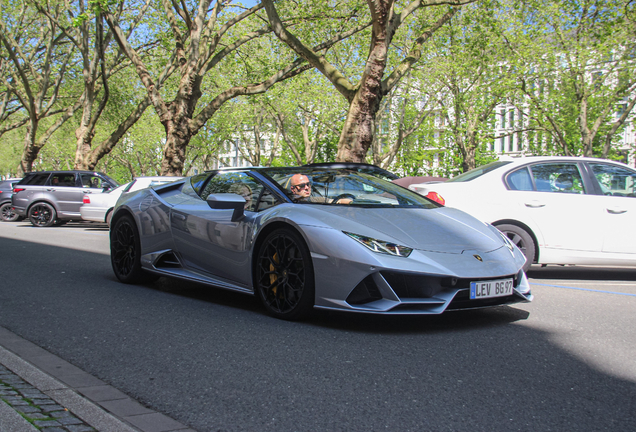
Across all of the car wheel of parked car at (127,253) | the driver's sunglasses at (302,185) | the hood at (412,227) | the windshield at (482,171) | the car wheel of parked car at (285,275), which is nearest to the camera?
the hood at (412,227)

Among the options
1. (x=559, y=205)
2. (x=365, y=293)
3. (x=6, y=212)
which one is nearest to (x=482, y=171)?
(x=559, y=205)

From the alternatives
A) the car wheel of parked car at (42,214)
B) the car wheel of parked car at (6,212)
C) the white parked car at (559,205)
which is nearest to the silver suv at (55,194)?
the car wheel of parked car at (42,214)

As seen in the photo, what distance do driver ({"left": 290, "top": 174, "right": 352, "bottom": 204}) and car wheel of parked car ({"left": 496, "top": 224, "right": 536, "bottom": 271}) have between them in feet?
10.3

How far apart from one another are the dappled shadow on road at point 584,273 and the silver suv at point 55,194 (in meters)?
14.7

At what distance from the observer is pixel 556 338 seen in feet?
15.2

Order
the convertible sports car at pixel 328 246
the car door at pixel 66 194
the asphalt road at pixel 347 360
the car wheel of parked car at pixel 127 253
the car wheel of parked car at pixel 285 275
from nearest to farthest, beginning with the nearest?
the asphalt road at pixel 347 360 < the convertible sports car at pixel 328 246 < the car wheel of parked car at pixel 285 275 < the car wheel of parked car at pixel 127 253 < the car door at pixel 66 194

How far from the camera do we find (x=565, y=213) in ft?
25.5

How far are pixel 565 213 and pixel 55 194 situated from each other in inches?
676

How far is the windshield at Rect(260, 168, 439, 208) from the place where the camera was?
546cm

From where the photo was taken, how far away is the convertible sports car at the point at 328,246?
4.52m

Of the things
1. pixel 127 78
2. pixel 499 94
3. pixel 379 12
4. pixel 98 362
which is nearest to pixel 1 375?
pixel 98 362

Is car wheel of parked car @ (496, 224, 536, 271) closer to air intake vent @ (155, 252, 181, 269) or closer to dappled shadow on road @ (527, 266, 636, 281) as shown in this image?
dappled shadow on road @ (527, 266, 636, 281)

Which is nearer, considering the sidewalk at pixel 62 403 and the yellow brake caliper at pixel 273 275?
the sidewalk at pixel 62 403

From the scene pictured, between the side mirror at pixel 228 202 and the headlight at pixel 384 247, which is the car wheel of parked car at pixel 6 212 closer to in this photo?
the side mirror at pixel 228 202
